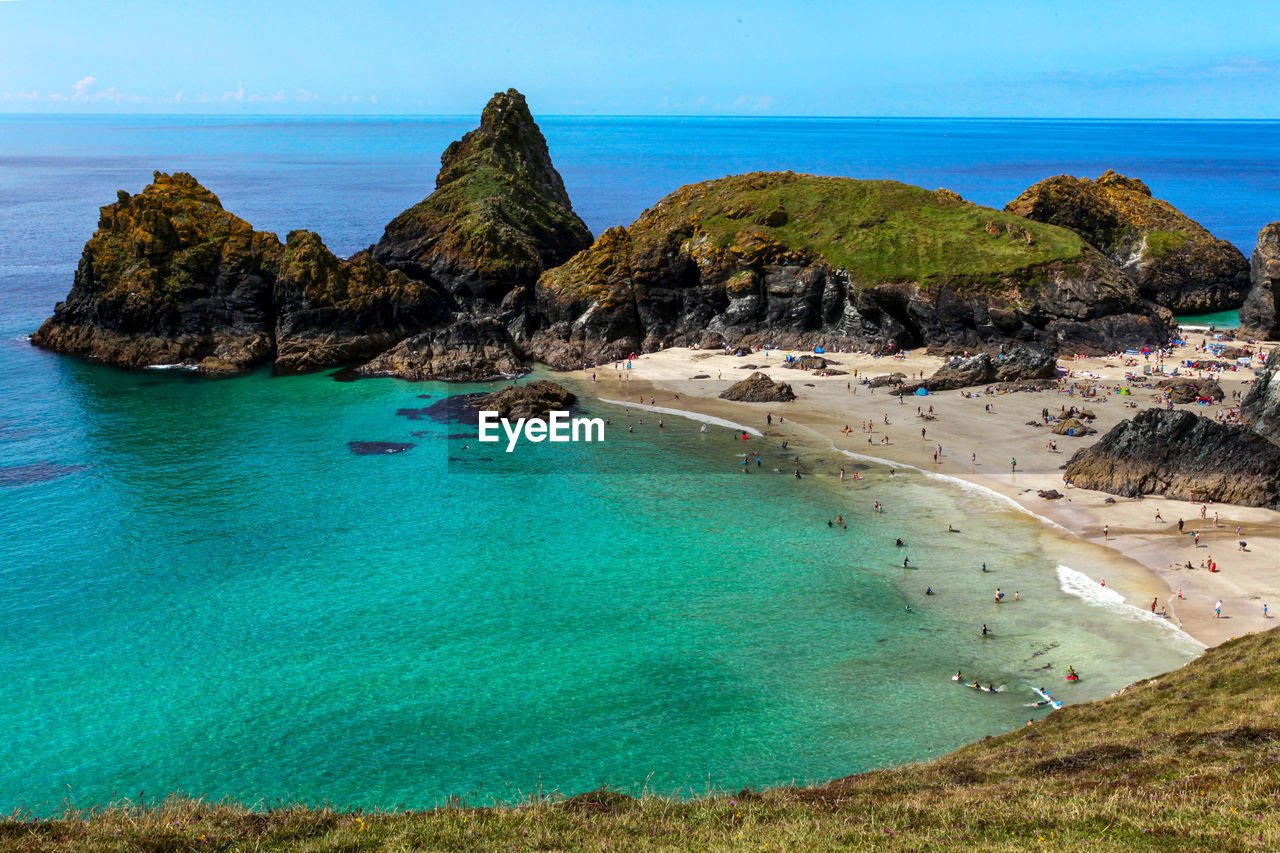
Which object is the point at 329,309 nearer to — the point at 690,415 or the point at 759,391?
the point at 690,415

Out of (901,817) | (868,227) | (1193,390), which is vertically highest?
(868,227)

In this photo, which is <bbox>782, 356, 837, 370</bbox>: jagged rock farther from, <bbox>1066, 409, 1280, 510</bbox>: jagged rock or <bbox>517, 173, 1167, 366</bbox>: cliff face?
<bbox>1066, 409, 1280, 510</bbox>: jagged rock

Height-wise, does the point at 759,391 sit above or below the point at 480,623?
above

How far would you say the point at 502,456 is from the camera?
2776 inches

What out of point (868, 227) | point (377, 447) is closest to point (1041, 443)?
point (868, 227)

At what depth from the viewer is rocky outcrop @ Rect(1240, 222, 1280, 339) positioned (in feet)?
311

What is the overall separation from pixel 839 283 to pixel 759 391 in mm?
22262

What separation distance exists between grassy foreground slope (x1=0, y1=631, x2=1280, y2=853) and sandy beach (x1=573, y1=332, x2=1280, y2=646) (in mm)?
19581

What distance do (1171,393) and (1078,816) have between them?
6488 cm

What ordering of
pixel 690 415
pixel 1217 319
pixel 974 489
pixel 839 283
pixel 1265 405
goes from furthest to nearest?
pixel 1217 319 < pixel 839 283 < pixel 690 415 < pixel 1265 405 < pixel 974 489

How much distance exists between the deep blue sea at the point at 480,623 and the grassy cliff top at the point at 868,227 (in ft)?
124

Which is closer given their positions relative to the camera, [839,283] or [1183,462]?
[1183,462]

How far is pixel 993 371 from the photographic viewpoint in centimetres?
8356

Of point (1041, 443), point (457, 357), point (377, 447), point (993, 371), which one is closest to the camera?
point (1041, 443)
